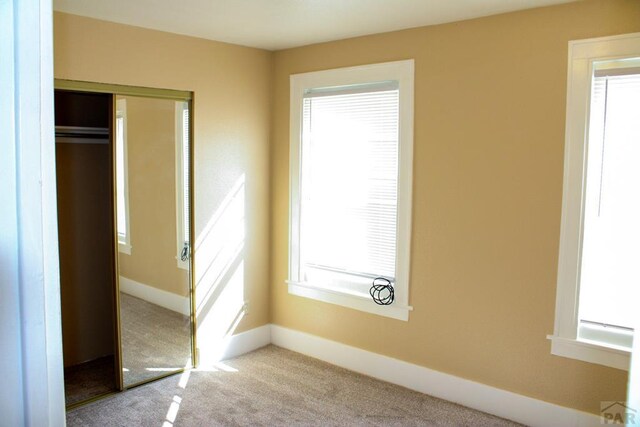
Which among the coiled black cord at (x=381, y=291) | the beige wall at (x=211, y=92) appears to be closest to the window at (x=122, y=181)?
the beige wall at (x=211, y=92)

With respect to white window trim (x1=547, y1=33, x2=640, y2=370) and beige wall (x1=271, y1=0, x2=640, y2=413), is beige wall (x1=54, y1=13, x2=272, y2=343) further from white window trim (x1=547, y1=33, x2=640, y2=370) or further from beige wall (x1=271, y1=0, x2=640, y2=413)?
white window trim (x1=547, y1=33, x2=640, y2=370)

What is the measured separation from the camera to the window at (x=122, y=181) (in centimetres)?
369

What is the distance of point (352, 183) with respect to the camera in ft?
13.7

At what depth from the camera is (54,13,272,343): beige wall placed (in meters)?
3.44

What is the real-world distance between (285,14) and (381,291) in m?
2.09

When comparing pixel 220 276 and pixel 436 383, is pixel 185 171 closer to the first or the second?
pixel 220 276

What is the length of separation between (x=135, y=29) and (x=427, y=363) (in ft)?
10.2

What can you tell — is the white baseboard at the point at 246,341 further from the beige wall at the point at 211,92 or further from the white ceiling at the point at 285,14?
the white ceiling at the point at 285,14

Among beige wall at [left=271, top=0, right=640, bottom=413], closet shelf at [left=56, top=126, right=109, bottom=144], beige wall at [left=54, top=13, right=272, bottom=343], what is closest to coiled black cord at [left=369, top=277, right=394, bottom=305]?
beige wall at [left=271, top=0, right=640, bottom=413]

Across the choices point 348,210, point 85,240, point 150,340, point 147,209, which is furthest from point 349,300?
point 85,240

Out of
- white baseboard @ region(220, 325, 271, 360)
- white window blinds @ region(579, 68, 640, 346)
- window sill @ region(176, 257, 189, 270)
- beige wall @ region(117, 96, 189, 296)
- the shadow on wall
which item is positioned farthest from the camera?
white baseboard @ region(220, 325, 271, 360)

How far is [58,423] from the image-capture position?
0.47 m

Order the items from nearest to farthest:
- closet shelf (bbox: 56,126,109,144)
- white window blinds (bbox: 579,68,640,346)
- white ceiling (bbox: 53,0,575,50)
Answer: white window blinds (bbox: 579,68,640,346)
white ceiling (bbox: 53,0,575,50)
closet shelf (bbox: 56,126,109,144)

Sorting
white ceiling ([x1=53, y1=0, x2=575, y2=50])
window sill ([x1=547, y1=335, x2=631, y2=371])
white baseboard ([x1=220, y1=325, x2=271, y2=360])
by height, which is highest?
white ceiling ([x1=53, y1=0, x2=575, y2=50])
